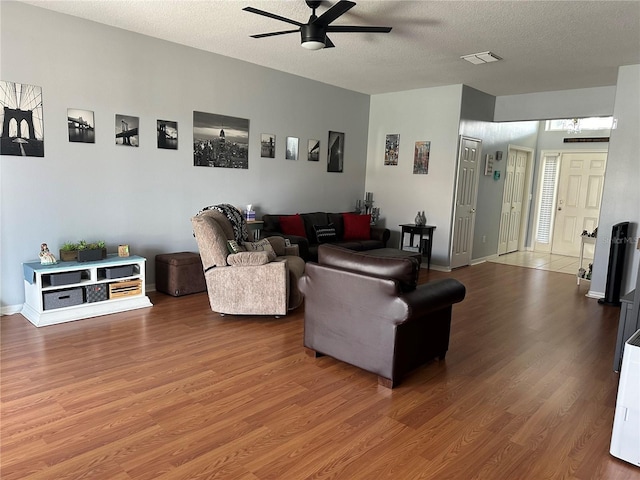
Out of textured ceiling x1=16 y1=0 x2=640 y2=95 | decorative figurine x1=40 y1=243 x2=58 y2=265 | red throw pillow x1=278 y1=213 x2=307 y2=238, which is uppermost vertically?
textured ceiling x1=16 y1=0 x2=640 y2=95

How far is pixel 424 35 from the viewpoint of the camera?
432 cm

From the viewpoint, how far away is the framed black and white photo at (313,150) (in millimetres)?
6607

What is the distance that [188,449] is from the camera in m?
2.17

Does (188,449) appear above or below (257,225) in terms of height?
below

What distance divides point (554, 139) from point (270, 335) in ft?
25.6

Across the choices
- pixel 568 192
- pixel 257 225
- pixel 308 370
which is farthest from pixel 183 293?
pixel 568 192

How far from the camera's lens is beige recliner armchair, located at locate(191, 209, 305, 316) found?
4.11 m

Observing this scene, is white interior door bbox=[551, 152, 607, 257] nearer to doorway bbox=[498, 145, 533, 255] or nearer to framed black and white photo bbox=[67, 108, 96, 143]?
doorway bbox=[498, 145, 533, 255]

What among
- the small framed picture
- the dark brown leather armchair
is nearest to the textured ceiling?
the small framed picture

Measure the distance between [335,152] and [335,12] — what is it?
3.80m

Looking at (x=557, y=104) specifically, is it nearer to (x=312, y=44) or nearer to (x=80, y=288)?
(x=312, y=44)

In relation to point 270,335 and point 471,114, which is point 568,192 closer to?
point 471,114

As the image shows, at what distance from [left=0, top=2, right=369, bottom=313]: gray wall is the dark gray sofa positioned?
0.36m

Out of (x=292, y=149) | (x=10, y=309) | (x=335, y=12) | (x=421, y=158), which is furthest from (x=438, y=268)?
(x=10, y=309)
